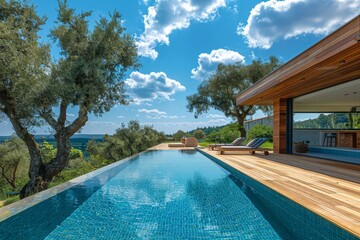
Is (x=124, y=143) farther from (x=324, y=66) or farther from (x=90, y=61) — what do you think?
(x=324, y=66)

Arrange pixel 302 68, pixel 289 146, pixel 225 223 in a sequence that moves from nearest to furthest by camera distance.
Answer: pixel 225 223 < pixel 302 68 < pixel 289 146

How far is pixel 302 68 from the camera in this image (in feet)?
19.4

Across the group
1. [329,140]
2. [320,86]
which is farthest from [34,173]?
[329,140]

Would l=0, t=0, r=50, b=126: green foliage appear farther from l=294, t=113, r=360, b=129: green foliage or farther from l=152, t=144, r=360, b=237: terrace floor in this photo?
l=294, t=113, r=360, b=129: green foliage

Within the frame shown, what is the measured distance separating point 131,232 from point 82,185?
2.64 metres

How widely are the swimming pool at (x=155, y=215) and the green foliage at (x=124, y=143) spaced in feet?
52.7

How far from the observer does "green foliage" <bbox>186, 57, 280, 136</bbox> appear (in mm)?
19672

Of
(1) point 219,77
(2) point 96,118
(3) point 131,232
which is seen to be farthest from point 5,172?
(3) point 131,232

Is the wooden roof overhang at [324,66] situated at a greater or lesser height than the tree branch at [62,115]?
greater

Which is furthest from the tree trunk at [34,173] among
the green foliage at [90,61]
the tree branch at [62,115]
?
the green foliage at [90,61]

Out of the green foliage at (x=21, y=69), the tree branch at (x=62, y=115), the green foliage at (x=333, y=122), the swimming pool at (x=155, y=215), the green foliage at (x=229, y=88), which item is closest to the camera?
the swimming pool at (x=155, y=215)

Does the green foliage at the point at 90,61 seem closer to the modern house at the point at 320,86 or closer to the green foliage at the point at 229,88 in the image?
the modern house at the point at 320,86

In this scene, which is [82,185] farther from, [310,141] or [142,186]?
[310,141]

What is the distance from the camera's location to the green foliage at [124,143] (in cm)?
2145
